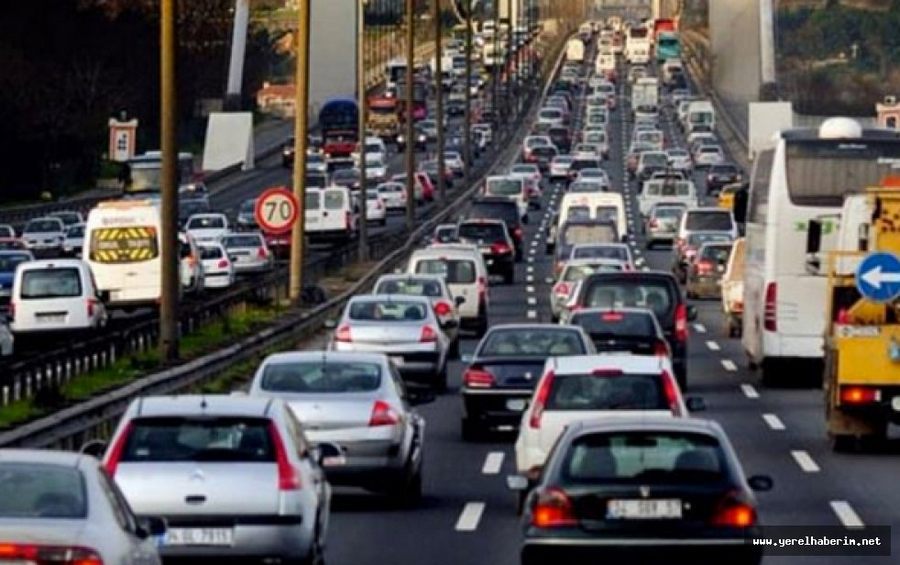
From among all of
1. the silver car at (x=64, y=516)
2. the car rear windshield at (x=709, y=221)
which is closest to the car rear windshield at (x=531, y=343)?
the silver car at (x=64, y=516)

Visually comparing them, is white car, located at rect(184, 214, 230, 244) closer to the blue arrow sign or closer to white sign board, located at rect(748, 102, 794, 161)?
white sign board, located at rect(748, 102, 794, 161)

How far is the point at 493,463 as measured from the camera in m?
30.3

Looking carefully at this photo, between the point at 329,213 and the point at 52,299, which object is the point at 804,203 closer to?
the point at 52,299

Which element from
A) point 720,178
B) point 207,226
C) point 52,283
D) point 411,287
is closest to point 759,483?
point 411,287

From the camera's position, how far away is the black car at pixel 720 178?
107m

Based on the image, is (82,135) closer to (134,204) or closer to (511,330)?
(134,204)

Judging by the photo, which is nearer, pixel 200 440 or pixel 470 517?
pixel 200 440

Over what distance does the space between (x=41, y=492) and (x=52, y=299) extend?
3770 cm

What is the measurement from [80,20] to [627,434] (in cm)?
12459

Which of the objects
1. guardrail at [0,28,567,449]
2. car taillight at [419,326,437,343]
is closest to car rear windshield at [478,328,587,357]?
guardrail at [0,28,567,449]

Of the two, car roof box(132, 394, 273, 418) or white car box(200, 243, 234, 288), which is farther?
white car box(200, 243, 234, 288)

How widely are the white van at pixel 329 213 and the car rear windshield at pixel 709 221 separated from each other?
19.4m

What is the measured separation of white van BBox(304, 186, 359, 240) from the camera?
89.1 meters

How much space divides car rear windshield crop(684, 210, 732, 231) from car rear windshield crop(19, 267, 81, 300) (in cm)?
2241
